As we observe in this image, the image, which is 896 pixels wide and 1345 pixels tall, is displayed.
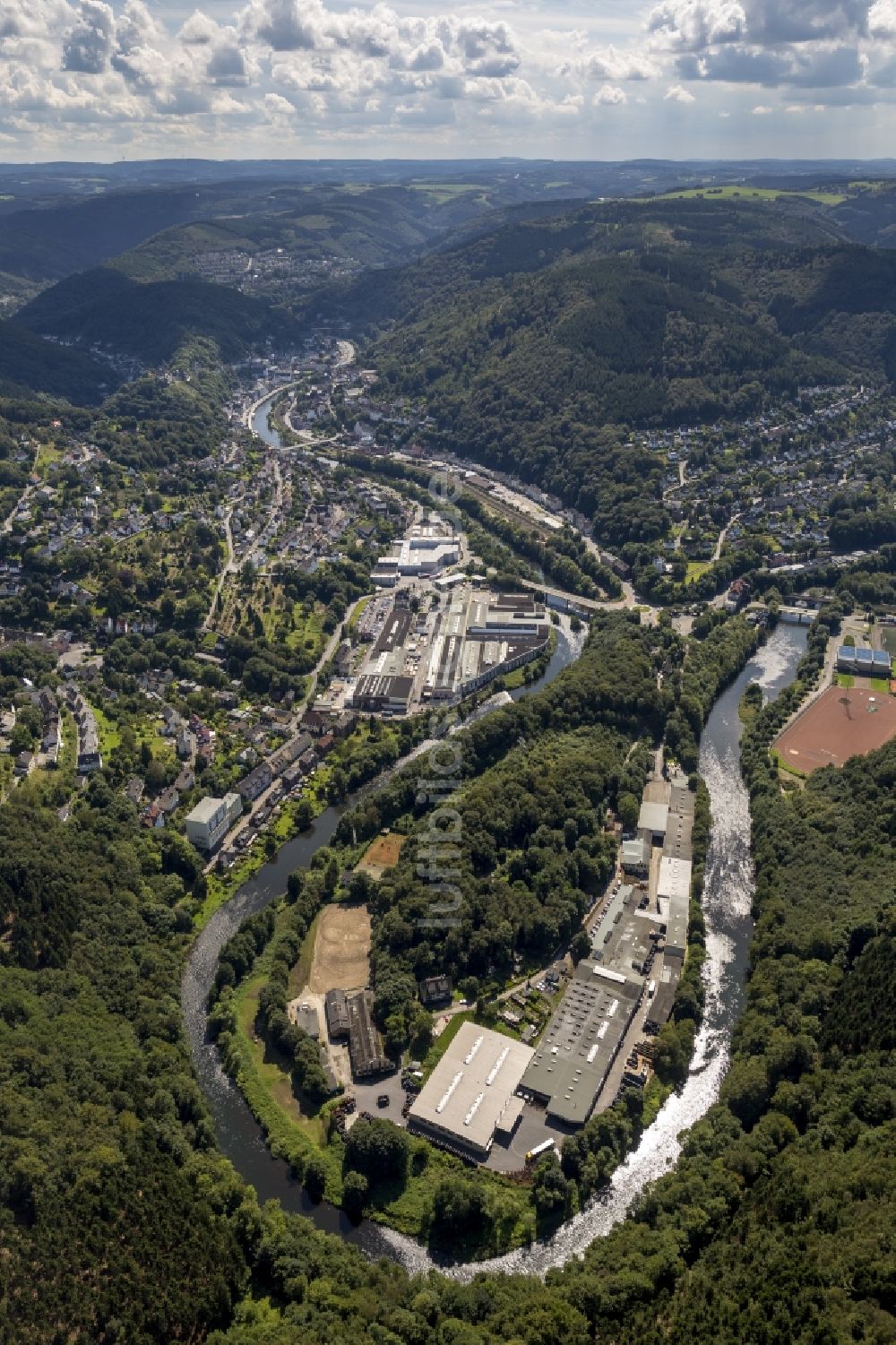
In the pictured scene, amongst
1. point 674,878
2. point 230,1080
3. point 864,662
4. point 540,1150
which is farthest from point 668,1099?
point 864,662

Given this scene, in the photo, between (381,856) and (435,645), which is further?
(435,645)

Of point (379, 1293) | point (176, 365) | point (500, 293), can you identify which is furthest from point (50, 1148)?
point (500, 293)

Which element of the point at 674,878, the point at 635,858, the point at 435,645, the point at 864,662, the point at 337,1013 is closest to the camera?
the point at 337,1013

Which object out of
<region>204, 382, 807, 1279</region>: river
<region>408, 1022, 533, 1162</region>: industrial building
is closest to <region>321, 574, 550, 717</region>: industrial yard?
<region>204, 382, 807, 1279</region>: river

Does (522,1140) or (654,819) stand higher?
(654,819)

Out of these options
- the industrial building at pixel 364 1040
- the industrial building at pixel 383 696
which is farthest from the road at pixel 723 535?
the industrial building at pixel 364 1040

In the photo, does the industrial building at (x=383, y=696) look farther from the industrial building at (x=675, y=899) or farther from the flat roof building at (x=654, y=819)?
the industrial building at (x=675, y=899)

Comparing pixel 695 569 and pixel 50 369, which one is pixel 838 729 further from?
pixel 50 369

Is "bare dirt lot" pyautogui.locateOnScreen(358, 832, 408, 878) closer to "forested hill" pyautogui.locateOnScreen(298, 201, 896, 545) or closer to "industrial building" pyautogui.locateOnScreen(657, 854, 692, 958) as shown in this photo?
"industrial building" pyautogui.locateOnScreen(657, 854, 692, 958)
